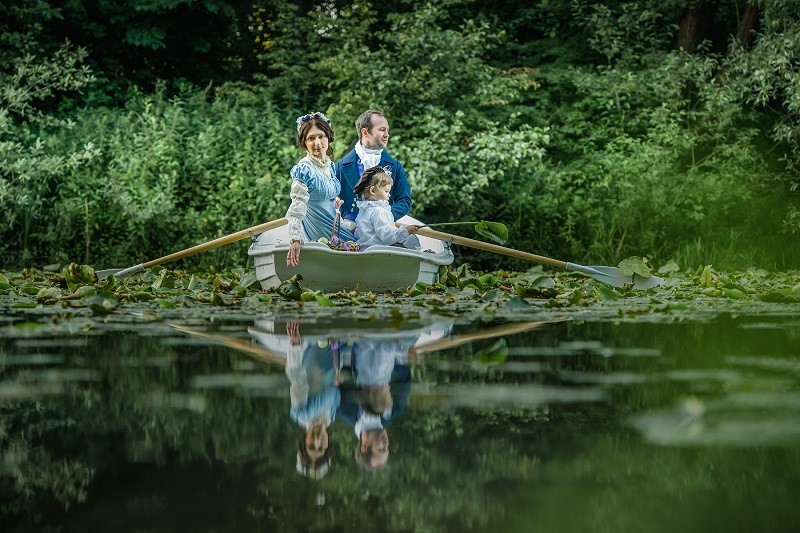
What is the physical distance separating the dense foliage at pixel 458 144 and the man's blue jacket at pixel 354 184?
3910 millimetres

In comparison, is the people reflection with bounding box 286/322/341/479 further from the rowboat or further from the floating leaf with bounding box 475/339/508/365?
the rowboat

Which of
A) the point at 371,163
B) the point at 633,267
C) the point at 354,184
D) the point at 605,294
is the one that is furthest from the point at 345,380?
the point at 354,184

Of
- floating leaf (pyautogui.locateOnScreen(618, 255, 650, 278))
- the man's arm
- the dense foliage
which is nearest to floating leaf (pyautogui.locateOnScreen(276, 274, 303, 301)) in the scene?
the man's arm

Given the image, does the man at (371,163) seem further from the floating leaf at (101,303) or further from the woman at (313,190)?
the floating leaf at (101,303)

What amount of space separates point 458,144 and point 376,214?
5.76 m

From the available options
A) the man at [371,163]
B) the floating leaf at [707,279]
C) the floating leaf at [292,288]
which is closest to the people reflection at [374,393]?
the floating leaf at [292,288]

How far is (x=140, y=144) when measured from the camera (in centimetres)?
1641

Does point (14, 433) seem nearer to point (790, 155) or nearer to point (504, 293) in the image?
point (504, 293)

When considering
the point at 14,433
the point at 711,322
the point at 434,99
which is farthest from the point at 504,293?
the point at 14,433

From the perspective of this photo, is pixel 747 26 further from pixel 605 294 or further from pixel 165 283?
pixel 165 283

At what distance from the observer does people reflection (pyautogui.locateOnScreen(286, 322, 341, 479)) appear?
293cm

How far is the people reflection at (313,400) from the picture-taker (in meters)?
2.93

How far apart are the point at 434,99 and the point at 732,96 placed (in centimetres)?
420

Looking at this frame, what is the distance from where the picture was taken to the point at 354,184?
1120cm
